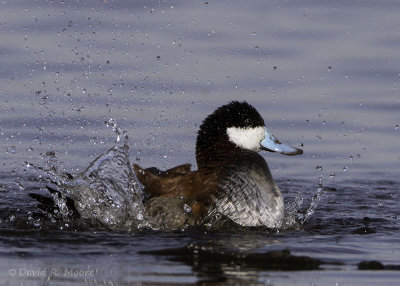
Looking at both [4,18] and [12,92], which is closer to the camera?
[12,92]

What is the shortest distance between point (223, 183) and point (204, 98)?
3.04 m

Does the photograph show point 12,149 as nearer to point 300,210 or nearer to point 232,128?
point 232,128

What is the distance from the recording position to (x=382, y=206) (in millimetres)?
7883

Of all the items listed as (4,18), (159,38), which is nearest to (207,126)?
(159,38)

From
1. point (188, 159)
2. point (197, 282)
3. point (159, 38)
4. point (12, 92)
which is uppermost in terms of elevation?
point (159, 38)

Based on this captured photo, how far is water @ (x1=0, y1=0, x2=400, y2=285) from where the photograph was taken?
6.65 meters

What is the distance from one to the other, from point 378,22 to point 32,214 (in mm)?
5838

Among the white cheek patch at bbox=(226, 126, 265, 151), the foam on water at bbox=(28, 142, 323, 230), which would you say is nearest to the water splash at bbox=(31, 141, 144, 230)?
the foam on water at bbox=(28, 142, 323, 230)

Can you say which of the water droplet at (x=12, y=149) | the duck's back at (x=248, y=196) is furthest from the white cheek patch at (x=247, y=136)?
the water droplet at (x=12, y=149)

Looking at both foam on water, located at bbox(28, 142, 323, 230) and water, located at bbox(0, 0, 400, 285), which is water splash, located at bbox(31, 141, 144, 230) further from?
water, located at bbox(0, 0, 400, 285)

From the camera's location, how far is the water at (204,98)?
262 inches

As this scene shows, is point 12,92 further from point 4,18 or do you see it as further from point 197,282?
point 197,282

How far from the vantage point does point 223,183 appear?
22.2 ft

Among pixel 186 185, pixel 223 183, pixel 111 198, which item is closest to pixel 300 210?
pixel 223 183
